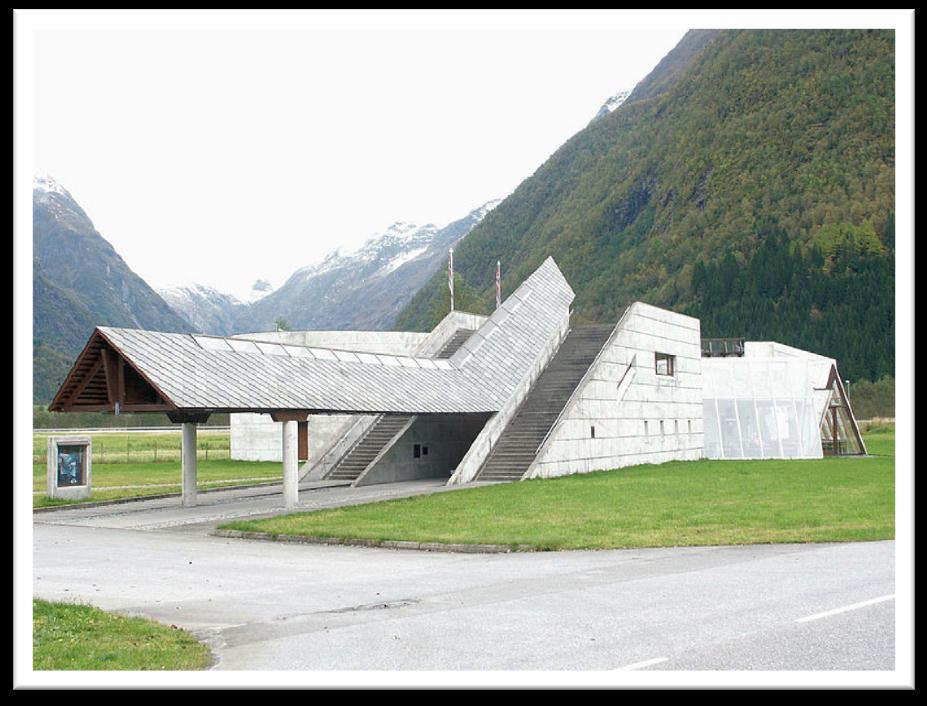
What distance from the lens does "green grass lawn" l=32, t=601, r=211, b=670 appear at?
434 inches

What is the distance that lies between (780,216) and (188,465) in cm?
14606

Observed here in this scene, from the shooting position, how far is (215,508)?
31.1m

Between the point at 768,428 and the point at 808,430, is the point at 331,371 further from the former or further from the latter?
the point at 808,430

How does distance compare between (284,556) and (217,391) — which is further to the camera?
(217,391)

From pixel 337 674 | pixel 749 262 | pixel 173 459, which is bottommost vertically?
pixel 173 459

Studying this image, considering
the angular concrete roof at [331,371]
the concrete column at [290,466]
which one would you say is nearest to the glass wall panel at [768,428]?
the angular concrete roof at [331,371]

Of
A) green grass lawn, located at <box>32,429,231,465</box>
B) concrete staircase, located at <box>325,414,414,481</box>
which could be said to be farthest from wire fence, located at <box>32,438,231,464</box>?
concrete staircase, located at <box>325,414,414,481</box>

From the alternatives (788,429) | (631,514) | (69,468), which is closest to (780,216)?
(788,429)

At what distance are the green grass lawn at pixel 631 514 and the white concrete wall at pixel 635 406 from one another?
275 centimetres

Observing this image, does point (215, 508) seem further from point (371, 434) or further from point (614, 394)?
point (614, 394)

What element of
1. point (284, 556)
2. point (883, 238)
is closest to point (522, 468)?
point (284, 556)

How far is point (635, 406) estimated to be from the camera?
4706 centimetres
